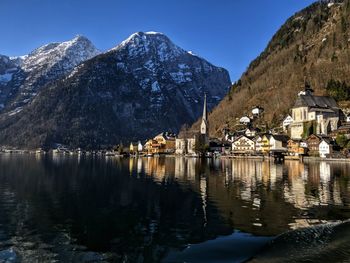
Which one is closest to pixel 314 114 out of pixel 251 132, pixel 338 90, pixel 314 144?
pixel 314 144

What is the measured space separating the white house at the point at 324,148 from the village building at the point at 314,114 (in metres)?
19.4

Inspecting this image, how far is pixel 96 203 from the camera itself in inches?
1435

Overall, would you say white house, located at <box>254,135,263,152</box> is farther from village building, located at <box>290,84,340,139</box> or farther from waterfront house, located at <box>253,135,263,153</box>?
village building, located at <box>290,84,340,139</box>

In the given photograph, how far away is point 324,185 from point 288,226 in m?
27.7

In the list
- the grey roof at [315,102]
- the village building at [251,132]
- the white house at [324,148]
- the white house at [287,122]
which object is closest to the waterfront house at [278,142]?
the grey roof at [315,102]

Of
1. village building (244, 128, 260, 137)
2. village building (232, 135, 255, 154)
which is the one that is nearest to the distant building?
village building (232, 135, 255, 154)

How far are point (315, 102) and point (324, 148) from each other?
4180 centimetres

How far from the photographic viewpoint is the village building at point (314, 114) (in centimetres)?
15488

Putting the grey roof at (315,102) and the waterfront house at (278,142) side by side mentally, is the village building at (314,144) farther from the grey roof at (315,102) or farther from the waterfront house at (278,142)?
the grey roof at (315,102)

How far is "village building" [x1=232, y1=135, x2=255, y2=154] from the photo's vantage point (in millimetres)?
178875

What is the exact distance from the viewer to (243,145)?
600ft

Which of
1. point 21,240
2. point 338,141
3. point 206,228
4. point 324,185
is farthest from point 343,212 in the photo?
point 338,141

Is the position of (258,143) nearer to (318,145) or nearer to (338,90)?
(318,145)

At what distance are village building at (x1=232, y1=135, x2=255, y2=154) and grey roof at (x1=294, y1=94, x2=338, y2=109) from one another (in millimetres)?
27041
